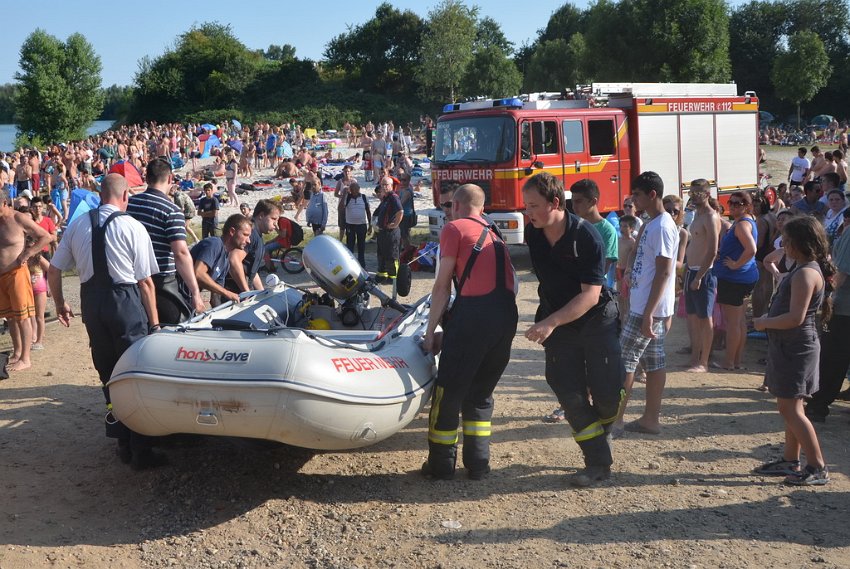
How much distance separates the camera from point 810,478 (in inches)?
192

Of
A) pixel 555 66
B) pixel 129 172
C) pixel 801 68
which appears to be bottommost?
pixel 129 172

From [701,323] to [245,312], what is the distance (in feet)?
13.6

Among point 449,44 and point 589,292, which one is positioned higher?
point 449,44

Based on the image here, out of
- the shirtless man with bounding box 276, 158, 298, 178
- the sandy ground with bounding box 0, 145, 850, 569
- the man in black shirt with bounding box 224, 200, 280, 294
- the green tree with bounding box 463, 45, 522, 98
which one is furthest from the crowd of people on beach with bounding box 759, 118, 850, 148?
the sandy ground with bounding box 0, 145, 850, 569

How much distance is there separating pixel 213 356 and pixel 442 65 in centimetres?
4805

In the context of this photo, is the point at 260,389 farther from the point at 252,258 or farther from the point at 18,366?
the point at 18,366

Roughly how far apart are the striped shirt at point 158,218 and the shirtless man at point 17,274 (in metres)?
2.40

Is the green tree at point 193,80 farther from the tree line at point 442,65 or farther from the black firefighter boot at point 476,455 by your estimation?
the black firefighter boot at point 476,455

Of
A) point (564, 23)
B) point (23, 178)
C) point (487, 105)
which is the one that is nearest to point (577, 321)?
point (487, 105)

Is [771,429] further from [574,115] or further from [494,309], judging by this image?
[574,115]

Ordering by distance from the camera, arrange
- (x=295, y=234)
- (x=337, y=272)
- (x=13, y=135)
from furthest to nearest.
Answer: (x=13, y=135) → (x=295, y=234) → (x=337, y=272)

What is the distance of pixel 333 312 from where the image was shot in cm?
656

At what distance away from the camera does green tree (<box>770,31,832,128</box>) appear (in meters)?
44.4

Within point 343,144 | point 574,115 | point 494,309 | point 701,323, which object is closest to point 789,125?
point 343,144
